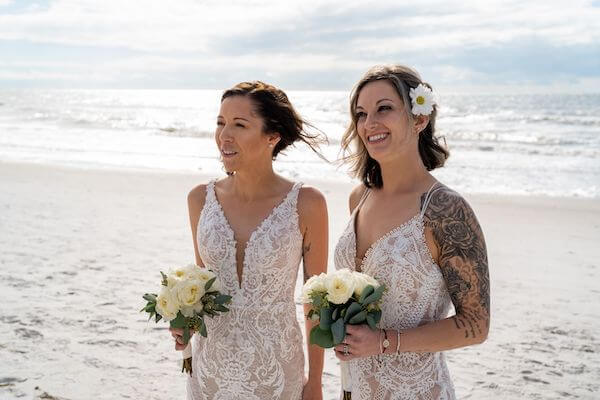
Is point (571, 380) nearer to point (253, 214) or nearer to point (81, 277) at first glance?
point (253, 214)

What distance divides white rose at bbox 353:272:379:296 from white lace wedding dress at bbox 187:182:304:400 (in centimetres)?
86

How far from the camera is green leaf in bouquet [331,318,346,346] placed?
8.57ft

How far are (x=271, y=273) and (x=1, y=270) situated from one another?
6445 millimetres

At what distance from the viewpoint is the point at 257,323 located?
137 inches

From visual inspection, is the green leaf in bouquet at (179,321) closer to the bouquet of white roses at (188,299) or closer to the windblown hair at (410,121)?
the bouquet of white roses at (188,299)

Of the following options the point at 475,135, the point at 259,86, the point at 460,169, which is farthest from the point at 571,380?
the point at 475,135

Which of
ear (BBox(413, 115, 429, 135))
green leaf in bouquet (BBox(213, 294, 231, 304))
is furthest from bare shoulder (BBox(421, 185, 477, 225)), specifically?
green leaf in bouquet (BBox(213, 294, 231, 304))

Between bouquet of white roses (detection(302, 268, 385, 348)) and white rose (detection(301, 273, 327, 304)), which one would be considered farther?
white rose (detection(301, 273, 327, 304))

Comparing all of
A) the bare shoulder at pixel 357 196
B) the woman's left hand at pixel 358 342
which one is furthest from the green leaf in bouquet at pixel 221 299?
the bare shoulder at pixel 357 196

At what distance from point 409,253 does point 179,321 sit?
4.02 ft

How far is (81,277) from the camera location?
27.7 feet

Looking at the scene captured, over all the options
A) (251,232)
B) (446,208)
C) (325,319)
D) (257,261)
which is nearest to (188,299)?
(257,261)

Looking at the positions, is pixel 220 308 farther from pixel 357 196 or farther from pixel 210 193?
pixel 357 196

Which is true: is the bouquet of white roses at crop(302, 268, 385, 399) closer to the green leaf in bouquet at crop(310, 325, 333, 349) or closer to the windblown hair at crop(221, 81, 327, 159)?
the green leaf in bouquet at crop(310, 325, 333, 349)
